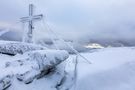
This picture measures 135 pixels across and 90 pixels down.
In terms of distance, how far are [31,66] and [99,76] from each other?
294 centimetres

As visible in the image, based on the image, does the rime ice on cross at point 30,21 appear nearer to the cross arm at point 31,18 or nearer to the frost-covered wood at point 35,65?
the cross arm at point 31,18

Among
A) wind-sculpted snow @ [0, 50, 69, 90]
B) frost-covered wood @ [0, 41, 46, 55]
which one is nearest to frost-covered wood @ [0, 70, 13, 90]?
wind-sculpted snow @ [0, 50, 69, 90]

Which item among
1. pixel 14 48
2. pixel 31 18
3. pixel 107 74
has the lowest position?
pixel 107 74

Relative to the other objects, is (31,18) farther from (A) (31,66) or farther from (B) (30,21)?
(A) (31,66)

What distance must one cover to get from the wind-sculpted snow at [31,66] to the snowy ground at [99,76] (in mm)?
240

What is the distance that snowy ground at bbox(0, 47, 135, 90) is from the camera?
8.62m

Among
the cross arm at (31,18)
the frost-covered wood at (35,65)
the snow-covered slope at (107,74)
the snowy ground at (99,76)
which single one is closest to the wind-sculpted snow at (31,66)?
the frost-covered wood at (35,65)

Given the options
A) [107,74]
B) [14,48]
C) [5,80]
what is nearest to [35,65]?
[5,80]

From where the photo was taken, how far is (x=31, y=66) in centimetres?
912

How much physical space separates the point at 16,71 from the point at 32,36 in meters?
4.64

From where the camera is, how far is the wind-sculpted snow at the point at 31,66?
8590 mm

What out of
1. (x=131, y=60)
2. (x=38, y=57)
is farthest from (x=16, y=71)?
(x=131, y=60)

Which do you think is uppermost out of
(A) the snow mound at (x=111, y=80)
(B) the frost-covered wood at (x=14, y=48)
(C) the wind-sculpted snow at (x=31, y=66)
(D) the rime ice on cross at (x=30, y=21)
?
(D) the rime ice on cross at (x=30, y=21)

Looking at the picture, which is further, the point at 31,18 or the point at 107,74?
the point at 31,18
